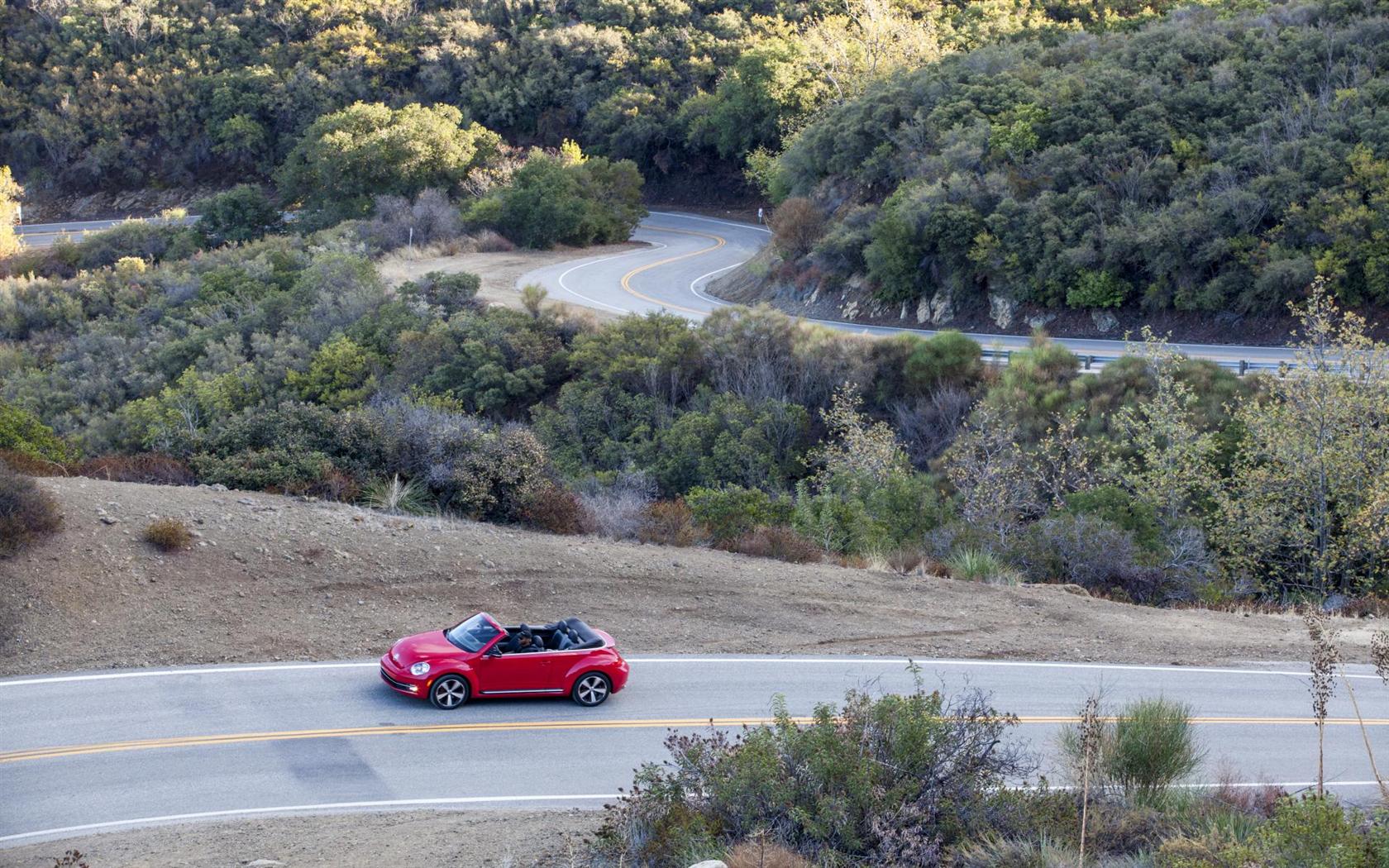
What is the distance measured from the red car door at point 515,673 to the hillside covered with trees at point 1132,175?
88.4ft

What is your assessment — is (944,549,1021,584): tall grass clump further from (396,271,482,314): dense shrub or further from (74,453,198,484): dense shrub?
(396,271,482,314): dense shrub

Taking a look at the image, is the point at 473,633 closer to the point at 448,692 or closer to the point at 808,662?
the point at 448,692

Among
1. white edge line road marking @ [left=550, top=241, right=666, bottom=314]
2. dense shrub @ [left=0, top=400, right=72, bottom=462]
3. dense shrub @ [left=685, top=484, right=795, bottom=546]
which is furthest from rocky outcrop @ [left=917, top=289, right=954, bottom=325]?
dense shrub @ [left=0, top=400, right=72, bottom=462]

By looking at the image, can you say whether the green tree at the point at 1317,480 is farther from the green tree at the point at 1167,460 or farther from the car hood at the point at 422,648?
the car hood at the point at 422,648

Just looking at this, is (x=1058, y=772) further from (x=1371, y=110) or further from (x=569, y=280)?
(x=569, y=280)

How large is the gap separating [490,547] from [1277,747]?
10.9 meters

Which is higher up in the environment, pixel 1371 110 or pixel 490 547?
pixel 1371 110

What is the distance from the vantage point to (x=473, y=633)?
46.0 feet

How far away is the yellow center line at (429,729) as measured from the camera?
12.4 meters

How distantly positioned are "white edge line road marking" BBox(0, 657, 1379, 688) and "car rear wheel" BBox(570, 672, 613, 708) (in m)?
1.46

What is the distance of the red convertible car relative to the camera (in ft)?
44.7

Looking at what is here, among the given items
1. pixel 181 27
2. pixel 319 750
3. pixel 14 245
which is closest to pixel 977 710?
pixel 319 750

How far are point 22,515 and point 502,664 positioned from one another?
7.16 metres

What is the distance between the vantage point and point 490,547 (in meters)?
18.0
